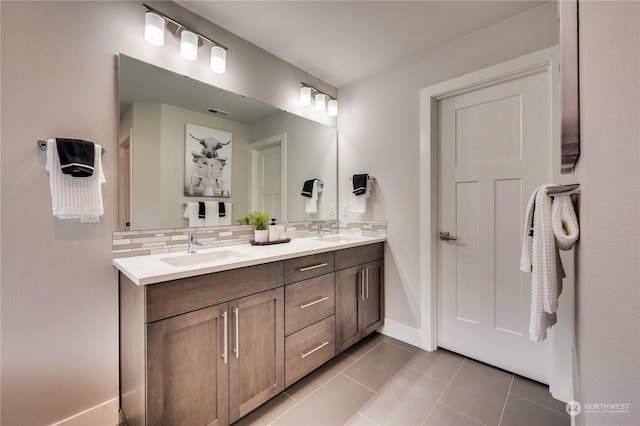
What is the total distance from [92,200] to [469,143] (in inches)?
95.7

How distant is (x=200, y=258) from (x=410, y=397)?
1544 millimetres

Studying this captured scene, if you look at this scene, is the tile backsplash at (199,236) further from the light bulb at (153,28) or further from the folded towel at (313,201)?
the light bulb at (153,28)

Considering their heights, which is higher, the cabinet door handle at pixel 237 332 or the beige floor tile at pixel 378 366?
the cabinet door handle at pixel 237 332

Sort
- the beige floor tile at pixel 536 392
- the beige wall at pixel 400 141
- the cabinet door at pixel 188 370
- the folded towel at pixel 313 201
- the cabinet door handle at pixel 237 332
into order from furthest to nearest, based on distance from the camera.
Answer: the folded towel at pixel 313 201, the beige wall at pixel 400 141, the beige floor tile at pixel 536 392, the cabinet door handle at pixel 237 332, the cabinet door at pixel 188 370

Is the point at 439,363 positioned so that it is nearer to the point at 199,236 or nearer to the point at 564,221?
the point at 564,221

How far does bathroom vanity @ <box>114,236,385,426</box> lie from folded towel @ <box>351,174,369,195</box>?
2.30 feet

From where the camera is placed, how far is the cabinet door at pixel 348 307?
6.47 ft

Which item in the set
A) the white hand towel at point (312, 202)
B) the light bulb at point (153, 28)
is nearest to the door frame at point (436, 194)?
the white hand towel at point (312, 202)

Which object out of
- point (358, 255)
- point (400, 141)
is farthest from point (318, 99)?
point (358, 255)

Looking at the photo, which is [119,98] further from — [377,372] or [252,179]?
[377,372]

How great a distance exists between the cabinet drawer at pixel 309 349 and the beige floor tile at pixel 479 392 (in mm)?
761

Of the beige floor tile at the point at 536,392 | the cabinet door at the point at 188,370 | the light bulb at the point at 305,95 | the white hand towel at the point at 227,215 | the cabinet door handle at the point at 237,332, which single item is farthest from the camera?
the light bulb at the point at 305,95

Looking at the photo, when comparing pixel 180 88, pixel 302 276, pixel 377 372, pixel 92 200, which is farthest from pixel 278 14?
pixel 377 372

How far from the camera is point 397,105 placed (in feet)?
7.71
